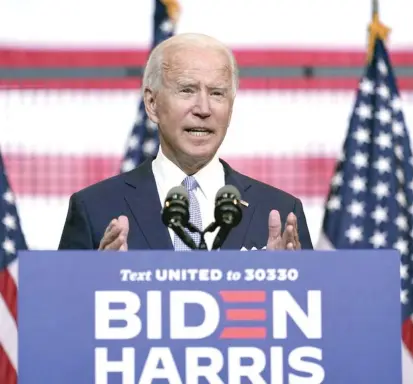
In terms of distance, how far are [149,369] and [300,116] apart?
241 cm

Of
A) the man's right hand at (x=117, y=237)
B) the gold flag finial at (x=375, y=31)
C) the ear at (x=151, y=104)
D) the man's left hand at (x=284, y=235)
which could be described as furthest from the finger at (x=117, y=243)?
the gold flag finial at (x=375, y=31)

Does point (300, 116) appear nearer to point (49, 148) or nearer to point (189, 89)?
point (49, 148)

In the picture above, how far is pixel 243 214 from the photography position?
2.42 meters

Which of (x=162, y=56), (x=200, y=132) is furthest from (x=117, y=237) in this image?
(x=162, y=56)

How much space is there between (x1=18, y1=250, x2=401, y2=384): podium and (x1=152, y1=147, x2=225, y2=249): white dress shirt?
25.2 inches

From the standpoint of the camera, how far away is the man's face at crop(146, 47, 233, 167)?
8.02 feet

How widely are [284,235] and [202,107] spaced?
1.64 feet

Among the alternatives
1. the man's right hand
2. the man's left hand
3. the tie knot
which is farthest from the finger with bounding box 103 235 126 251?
the tie knot

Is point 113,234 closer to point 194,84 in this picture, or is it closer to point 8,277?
point 194,84

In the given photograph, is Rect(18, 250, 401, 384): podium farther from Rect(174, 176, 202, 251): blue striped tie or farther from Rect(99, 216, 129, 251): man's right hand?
Rect(174, 176, 202, 251): blue striped tie

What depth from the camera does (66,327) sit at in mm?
1768

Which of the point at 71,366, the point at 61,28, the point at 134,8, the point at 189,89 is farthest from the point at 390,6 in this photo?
the point at 71,366

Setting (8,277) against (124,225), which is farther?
(8,277)

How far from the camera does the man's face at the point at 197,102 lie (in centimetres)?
244
